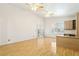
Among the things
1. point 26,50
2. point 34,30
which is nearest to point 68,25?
point 26,50

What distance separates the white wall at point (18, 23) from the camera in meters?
6.96

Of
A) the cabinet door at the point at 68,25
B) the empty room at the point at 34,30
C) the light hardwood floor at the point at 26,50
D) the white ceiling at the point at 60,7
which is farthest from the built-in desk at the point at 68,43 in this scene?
the white ceiling at the point at 60,7

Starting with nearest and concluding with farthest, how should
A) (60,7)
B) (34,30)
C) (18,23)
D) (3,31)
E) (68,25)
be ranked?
(3,31) < (68,25) < (60,7) < (18,23) < (34,30)

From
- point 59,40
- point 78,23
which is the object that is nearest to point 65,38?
point 59,40

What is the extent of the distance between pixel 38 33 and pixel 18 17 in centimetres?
336

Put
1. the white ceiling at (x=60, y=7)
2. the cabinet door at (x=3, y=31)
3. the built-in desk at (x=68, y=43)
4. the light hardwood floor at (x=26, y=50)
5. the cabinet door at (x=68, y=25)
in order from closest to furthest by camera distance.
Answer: the light hardwood floor at (x=26, y=50), the built-in desk at (x=68, y=43), the cabinet door at (x=3, y=31), the white ceiling at (x=60, y=7), the cabinet door at (x=68, y=25)

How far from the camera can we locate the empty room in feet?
17.9

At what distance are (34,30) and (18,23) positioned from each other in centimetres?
250

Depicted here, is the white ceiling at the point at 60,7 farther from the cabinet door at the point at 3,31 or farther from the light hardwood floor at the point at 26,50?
the light hardwood floor at the point at 26,50

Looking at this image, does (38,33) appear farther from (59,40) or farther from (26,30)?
(59,40)

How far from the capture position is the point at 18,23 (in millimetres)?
8195

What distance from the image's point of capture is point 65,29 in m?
7.02

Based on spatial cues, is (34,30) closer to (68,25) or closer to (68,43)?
(68,25)

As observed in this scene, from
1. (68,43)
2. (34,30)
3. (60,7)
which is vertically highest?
(60,7)
